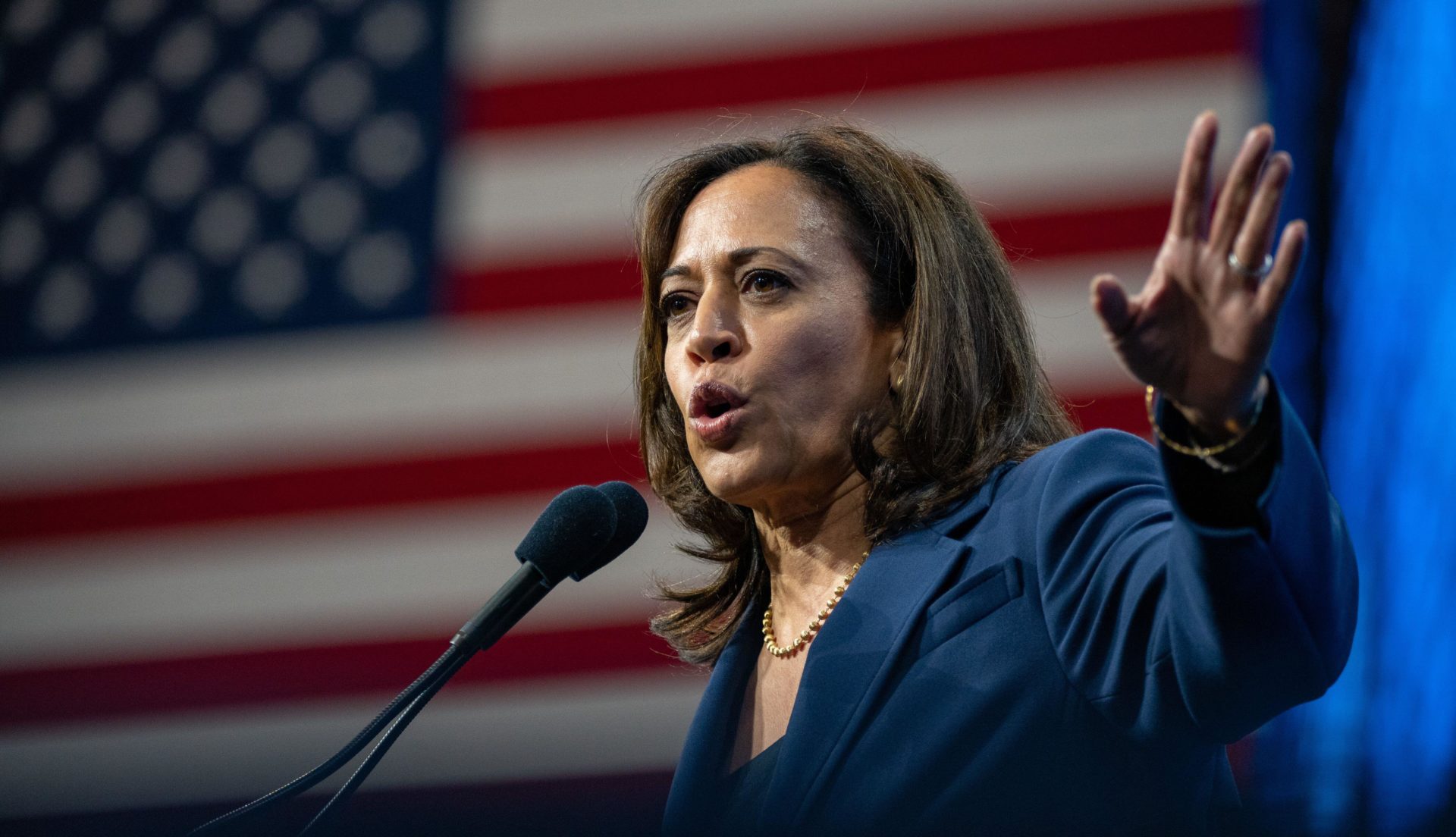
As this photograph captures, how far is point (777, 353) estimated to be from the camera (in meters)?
1.60

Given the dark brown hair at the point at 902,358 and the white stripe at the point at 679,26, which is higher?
the white stripe at the point at 679,26

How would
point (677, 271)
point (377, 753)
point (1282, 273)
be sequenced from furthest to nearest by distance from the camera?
point (677, 271) → point (377, 753) → point (1282, 273)

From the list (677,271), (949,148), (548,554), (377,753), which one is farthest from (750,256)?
(949,148)

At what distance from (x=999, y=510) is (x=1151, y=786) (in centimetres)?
31

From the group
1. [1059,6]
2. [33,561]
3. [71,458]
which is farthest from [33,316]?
[1059,6]

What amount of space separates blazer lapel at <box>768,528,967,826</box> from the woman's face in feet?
0.59

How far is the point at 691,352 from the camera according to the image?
1.64 m

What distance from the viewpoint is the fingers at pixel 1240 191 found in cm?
97

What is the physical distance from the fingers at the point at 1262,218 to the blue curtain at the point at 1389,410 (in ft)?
3.75

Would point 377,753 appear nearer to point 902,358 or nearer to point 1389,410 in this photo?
point 902,358

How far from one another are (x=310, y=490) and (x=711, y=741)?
250 cm

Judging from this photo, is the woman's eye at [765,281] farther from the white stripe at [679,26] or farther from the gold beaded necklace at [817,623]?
the white stripe at [679,26]

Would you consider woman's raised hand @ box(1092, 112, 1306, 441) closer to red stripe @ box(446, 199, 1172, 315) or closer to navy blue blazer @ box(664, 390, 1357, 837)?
navy blue blazer @ box(664, 390, 1357, 837)

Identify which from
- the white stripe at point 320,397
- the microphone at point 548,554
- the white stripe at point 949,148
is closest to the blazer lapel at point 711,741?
the microphone at point 548,554
